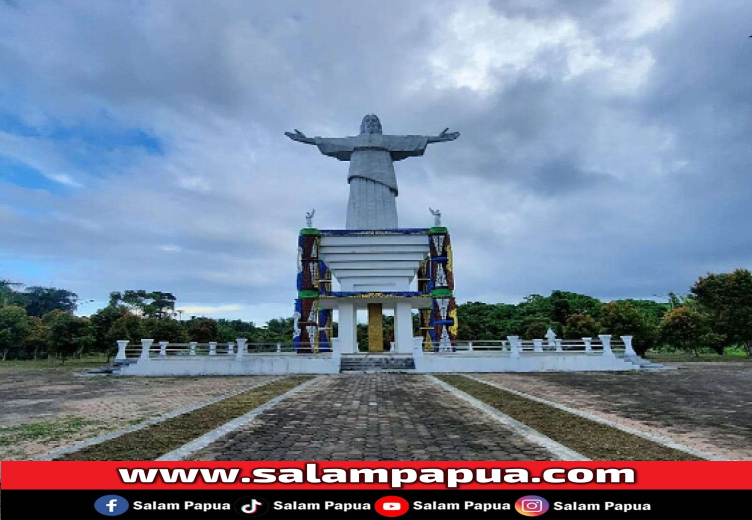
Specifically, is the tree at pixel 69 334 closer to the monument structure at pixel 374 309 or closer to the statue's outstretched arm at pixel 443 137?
the monument structure at pixel 374 309

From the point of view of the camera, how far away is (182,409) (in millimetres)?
10219

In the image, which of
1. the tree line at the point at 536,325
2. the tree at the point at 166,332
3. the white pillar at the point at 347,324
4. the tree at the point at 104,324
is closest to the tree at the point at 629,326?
the tree line at the point at 536,325

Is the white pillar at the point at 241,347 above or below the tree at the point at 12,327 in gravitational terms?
below

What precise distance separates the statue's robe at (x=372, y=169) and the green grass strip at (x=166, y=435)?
22.1 m

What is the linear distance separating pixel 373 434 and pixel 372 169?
27461 millimetres

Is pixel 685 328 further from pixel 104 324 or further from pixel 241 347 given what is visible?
pixel 104 324

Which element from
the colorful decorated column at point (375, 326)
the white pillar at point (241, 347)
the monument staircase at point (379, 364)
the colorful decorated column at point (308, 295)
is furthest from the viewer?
the colorful decorated column at point (375, 326)

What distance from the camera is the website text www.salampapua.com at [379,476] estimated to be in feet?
10.8

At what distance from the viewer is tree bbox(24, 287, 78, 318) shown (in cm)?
7200

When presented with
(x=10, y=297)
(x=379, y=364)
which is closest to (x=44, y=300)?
(x=10, y=297)
